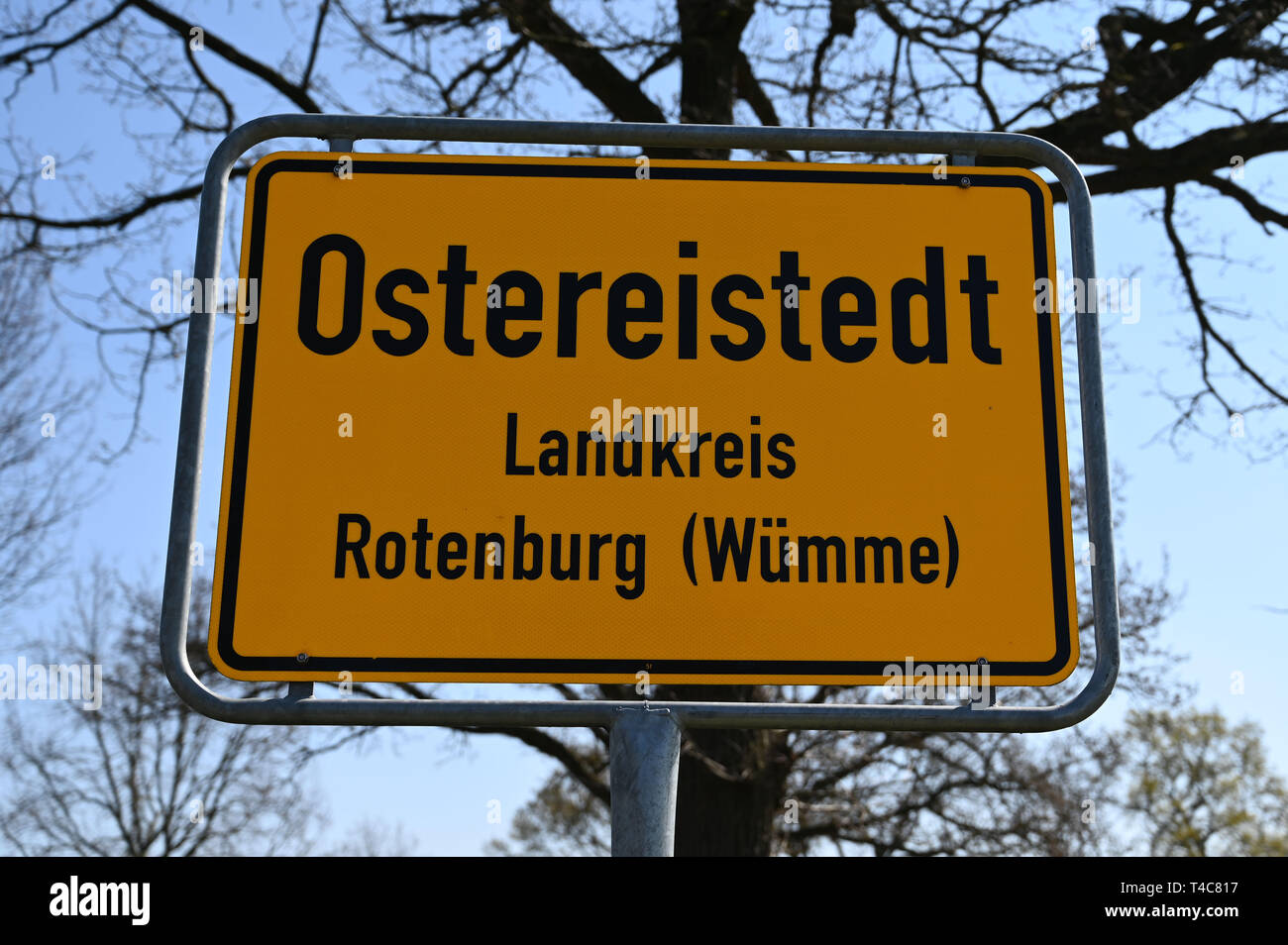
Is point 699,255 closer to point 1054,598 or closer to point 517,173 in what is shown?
point 517,173

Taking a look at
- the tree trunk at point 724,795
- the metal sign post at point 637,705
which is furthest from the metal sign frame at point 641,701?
the tree trunk at point 724,795

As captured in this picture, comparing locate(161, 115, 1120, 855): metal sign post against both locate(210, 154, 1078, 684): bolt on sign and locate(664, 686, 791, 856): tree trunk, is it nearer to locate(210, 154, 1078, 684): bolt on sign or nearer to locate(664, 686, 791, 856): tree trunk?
locate(210, 154, 1078, 684): bolt on sign

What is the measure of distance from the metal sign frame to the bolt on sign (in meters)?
0.06

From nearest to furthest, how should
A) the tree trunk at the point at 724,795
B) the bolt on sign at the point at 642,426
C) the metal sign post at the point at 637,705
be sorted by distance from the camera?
the metal sign post at the point at 637,705 → the bolt on sign at the point at 642,426 → the tree trunk at the point at 724,795

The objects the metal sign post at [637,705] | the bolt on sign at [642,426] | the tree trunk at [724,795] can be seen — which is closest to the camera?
the metal sign post at [637,705]

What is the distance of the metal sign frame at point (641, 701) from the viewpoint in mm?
1527

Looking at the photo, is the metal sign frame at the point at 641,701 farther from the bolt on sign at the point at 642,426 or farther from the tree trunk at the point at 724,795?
the tree trunk at the point at 724,795

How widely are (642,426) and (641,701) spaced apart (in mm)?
448

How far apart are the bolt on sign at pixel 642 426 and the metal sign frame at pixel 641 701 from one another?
6cm

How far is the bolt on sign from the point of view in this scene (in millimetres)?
1657

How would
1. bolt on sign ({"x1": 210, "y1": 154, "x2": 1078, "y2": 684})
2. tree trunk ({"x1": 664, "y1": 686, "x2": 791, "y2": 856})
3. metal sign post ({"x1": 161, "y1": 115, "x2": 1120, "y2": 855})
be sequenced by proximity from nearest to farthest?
metal sign post ({"x1": 161, "y1": 115, "x2": 1120, "y2": 855}) → bolt on sign ({"x1": 210, "y1": 154, "x2": 1078, "y2": 684}) → tree trunk ({"x1": 664, "y1": 686, "x2": 791, "y2": 856})

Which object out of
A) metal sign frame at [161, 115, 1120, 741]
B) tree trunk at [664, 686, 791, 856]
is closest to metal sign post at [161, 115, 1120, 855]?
metal sign frame at [161, 115, 1120, 741]

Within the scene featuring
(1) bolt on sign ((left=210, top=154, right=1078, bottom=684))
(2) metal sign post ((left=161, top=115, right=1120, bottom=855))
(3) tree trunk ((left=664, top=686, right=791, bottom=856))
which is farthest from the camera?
(3) tree trunk ((left=664, top=686, right=791, bottom=856))

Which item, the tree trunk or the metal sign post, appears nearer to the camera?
the metal sign post
